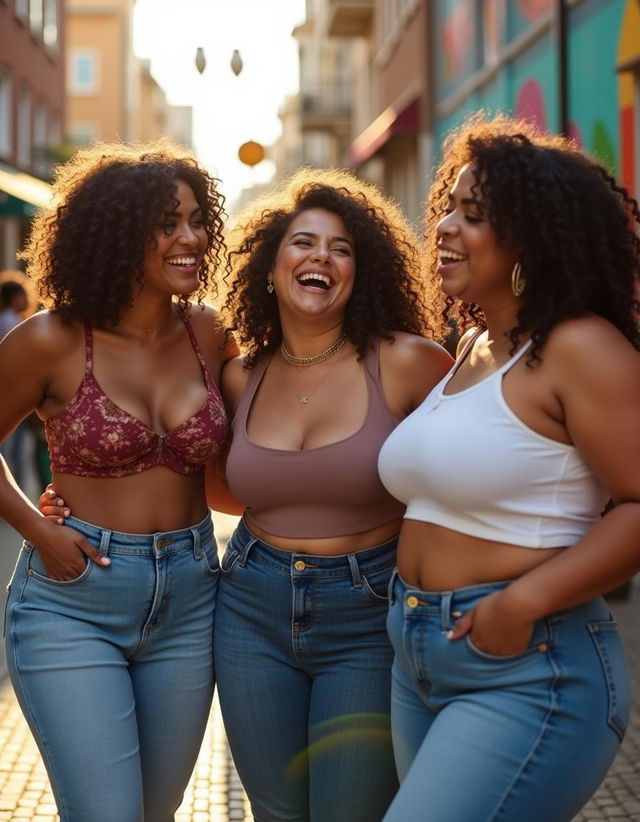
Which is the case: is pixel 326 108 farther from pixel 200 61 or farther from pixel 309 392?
pixel 309 392

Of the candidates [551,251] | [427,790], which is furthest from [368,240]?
[427,790]

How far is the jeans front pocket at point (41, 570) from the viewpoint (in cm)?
330

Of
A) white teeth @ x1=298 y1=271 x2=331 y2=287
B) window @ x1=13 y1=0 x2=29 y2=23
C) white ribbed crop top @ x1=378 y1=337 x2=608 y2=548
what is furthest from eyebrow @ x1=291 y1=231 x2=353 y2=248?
window @ x1=13 y1=0 x2=29 y2=23

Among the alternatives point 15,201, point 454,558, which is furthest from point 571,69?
point 454,558

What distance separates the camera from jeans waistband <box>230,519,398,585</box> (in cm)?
332

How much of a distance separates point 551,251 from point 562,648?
83 centimetres

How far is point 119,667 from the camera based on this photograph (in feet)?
10.8

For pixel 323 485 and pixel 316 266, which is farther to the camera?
pixel 316 266

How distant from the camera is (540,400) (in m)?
2.66

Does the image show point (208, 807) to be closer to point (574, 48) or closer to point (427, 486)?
point (427, 486)

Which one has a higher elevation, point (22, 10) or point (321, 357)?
point (22, 10)

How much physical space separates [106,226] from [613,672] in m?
1.80

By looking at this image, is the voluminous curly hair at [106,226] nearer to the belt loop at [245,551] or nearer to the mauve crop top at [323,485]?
the mauve crop top at [323,485]

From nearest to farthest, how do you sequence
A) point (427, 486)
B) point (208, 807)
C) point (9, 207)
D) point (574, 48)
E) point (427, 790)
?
point (427, 790), point (427, 486), point (208, 807), point (574, 48), point (9, 207)
